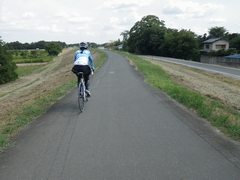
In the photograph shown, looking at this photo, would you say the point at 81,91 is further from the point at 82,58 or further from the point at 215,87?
the point at 215,87

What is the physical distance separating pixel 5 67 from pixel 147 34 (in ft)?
178

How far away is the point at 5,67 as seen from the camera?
32281mm

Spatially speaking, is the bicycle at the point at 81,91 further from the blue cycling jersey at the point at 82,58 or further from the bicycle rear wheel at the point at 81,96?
the blue cycling jersey at the point at 82,58

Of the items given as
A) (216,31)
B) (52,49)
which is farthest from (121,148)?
(52,49)

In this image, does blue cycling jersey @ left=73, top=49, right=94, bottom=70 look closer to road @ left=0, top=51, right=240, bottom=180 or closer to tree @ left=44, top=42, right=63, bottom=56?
road @ left=0, top=51, right=240, bottom=180

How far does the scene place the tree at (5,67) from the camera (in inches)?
1259

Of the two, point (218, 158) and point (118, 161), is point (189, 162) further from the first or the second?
point (118, 161)

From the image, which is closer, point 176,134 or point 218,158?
point 218,158

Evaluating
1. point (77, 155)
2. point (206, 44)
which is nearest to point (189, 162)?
point (77, 155)

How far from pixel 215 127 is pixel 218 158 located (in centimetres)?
172

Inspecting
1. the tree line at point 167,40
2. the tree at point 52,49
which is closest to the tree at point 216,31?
the tree line at point 167,40

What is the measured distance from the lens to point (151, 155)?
166 inches

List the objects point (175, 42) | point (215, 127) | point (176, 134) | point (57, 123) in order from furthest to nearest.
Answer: point (175, 42) → point (57, 123) → point (215, 127) → point (176, 134)

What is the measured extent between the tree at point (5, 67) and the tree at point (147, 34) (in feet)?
165
